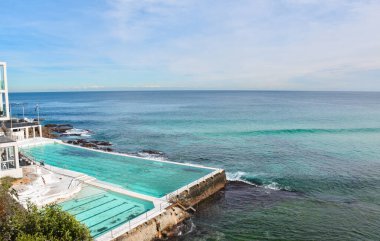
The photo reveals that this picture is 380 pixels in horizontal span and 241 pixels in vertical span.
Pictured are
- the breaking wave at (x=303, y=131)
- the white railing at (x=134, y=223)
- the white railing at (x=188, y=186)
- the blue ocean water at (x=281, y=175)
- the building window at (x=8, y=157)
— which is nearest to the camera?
the white railing at (x=134, y=223)

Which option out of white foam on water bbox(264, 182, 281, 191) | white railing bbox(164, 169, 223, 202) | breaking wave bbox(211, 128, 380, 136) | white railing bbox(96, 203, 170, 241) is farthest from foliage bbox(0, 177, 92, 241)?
breaking wave bbox(211, 128, 380, 136)

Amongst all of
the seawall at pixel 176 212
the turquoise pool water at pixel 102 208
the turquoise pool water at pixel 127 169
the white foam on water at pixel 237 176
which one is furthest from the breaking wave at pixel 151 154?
the turquoise pool water at pixel 102 208

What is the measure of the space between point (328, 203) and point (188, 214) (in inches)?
451

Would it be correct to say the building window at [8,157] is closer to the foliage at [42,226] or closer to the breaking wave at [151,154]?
the foliage at [42,226]

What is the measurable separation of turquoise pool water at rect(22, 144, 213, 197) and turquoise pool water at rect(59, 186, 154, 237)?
82.2 inches

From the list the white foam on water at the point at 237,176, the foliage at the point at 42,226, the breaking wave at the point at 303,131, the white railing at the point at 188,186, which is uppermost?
the foliage at the point at 42,226

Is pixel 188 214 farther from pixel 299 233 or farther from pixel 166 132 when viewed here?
pixel 166 132

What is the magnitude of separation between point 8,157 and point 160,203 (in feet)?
39.7

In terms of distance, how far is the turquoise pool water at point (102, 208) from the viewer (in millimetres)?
16906

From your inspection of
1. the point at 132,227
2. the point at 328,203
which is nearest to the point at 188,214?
the point at 132,227

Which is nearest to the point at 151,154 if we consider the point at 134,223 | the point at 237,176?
the point at 237,176

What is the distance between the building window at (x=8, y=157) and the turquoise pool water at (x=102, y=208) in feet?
18.1

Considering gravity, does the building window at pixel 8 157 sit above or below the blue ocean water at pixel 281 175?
above

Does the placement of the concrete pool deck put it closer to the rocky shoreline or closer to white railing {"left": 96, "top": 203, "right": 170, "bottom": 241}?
white railing {"left": 96, "top": 203, "right": 170, "bottom": 241}
